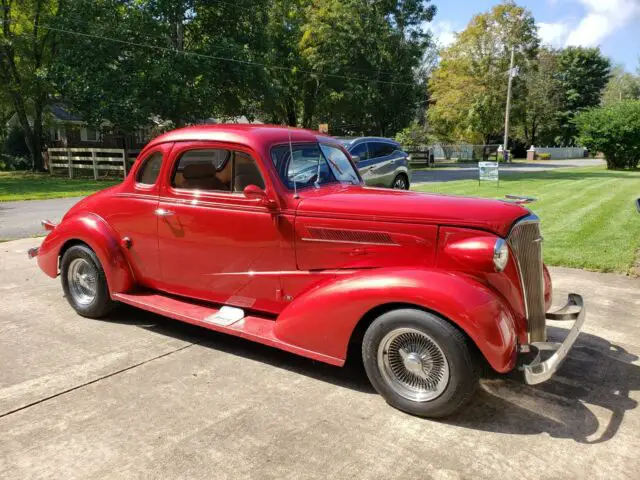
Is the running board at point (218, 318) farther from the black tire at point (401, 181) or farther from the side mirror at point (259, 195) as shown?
the black tire at point (401, 181)

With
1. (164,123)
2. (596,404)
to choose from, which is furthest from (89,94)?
(596,404)

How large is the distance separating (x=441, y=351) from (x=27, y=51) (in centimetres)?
2969

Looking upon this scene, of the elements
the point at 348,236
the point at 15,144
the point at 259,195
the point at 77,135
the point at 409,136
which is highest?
the point at 77,135

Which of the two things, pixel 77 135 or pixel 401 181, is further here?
pixel 77 135

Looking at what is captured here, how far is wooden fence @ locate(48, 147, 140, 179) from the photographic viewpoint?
69.5 feet

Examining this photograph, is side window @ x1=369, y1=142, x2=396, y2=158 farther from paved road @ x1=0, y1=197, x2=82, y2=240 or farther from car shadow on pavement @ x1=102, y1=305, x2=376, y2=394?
car shadow on pavement @ x1=102, y1=305, x2=376, y2=394

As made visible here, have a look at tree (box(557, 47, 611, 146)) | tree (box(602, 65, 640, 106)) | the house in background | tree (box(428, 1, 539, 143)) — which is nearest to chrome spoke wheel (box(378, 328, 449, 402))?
the house in background

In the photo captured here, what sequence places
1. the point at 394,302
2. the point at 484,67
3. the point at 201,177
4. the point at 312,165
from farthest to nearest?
the point at 484,67, the point at 201,177, the point at 312,165, the point at 394,302

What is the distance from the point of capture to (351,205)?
3523mm

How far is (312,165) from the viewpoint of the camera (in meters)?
4.16

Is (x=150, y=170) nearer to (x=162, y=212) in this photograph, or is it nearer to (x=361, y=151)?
(x=162, y=212)

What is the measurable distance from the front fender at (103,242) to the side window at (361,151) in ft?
26.2

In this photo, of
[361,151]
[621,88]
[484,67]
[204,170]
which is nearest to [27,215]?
[361,151]

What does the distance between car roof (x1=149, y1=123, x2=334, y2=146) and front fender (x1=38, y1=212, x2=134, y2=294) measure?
0.98 metres
